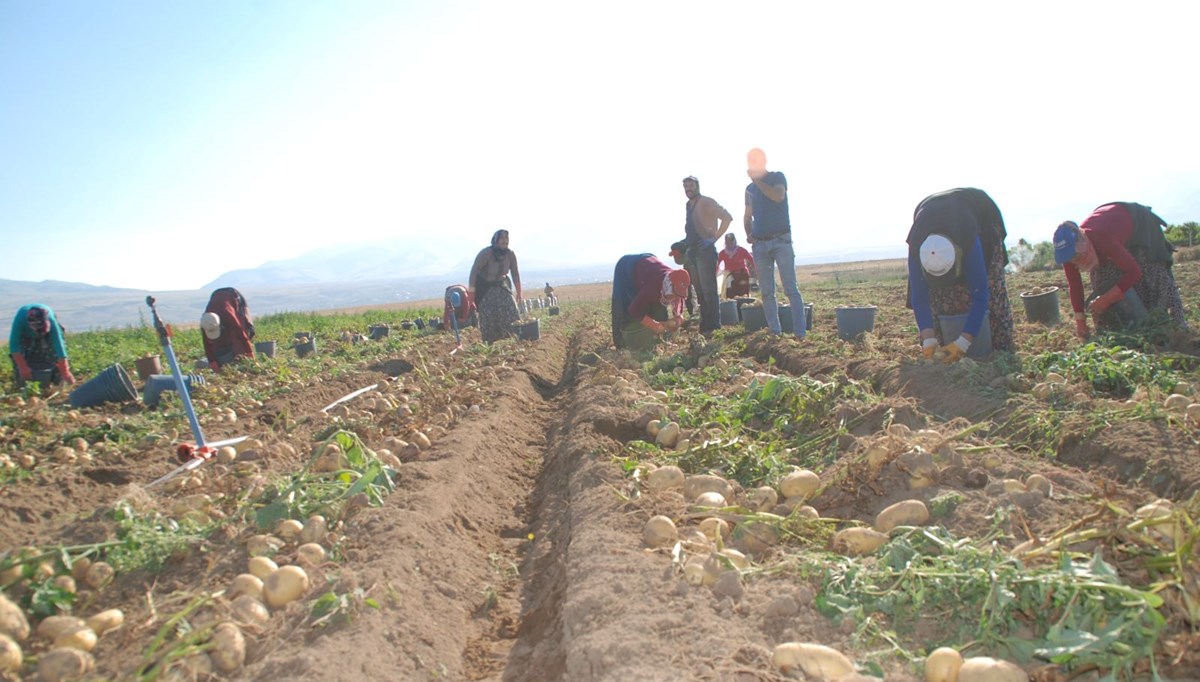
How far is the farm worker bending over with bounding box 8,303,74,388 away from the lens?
7.85 meters

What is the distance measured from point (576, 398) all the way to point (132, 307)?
113925mm

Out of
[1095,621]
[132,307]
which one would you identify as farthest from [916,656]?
[132,307]

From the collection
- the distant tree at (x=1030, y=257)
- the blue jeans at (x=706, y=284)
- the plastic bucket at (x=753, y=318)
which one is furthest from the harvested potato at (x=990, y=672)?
the distant tree at (x=1030, y=257)

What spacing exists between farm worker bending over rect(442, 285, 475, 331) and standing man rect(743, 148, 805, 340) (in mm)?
5370

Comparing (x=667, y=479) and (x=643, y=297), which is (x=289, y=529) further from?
(x=643, y=297)

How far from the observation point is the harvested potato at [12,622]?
204cm

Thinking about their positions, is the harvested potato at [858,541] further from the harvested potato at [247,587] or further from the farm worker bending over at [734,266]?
the farm worker bending over at [734,266]

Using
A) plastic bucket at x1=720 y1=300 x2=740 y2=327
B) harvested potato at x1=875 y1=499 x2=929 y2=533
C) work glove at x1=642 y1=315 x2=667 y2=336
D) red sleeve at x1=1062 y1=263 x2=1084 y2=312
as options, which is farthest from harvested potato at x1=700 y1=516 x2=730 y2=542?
plastic bucket at x1=720 y1=300 x2=740 y2=327

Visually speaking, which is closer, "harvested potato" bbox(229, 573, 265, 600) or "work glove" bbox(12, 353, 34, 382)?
"harvested potato" bbox(229, 573, 265, 600)

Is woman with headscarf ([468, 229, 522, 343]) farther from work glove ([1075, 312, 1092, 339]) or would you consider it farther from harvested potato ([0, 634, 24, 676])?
harvested potato ([0, 634, 24, 676])

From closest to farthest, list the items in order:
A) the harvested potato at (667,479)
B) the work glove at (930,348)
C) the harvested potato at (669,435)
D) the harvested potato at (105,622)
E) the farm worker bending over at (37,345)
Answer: the harvested potato at (105,622), the harvested potato at (667,479), the harvested potato at (669,435), the work glove at (930,348), the farm worker bending over at (37,345)

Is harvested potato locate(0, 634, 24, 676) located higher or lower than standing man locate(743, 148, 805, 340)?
lower

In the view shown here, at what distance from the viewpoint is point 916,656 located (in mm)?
1837

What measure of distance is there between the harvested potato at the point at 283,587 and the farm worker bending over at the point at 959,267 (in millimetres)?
4314
